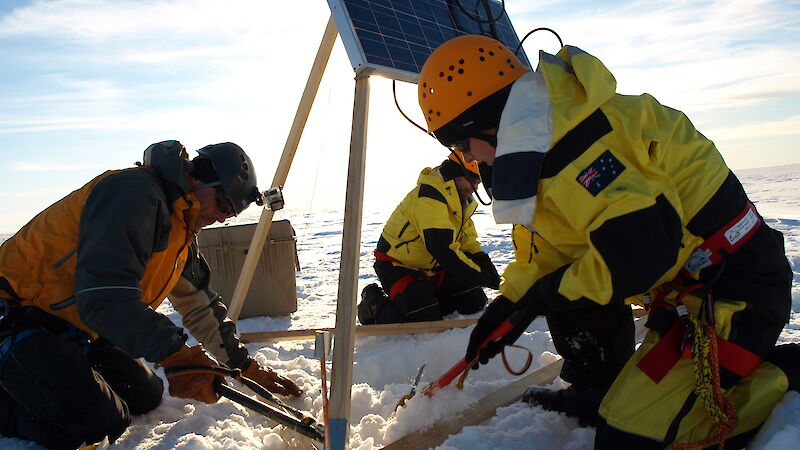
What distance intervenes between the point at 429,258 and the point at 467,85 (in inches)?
104

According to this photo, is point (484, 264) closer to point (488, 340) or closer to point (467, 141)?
point (488, 340)

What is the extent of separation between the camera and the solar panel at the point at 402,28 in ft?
9.19

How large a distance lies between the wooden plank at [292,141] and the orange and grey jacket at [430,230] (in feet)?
3.30

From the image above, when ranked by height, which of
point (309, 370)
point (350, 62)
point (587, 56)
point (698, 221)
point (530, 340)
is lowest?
point (530, 340)

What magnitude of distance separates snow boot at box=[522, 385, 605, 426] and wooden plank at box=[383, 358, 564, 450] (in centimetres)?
13

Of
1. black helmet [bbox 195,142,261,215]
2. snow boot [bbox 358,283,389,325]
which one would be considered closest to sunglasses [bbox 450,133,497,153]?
black helmet [bbox 195,142,261,215]

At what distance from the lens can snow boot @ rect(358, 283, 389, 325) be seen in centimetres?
447

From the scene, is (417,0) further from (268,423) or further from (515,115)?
(268,423)

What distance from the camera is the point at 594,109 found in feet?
5.39

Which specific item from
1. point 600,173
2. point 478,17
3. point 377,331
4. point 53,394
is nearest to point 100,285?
point 53,394

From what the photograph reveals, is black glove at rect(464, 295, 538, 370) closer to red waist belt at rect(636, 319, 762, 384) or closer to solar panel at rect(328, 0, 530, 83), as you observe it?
red waist belt at rect(636, 319, 762, 384)

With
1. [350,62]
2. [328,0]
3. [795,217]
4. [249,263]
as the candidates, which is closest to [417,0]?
[328,0]

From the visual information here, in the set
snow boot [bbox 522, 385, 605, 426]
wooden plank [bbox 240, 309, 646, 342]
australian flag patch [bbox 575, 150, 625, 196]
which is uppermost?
australian flag patch [bbox 575, 150, 625, 196]

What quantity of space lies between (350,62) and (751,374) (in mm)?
2165
